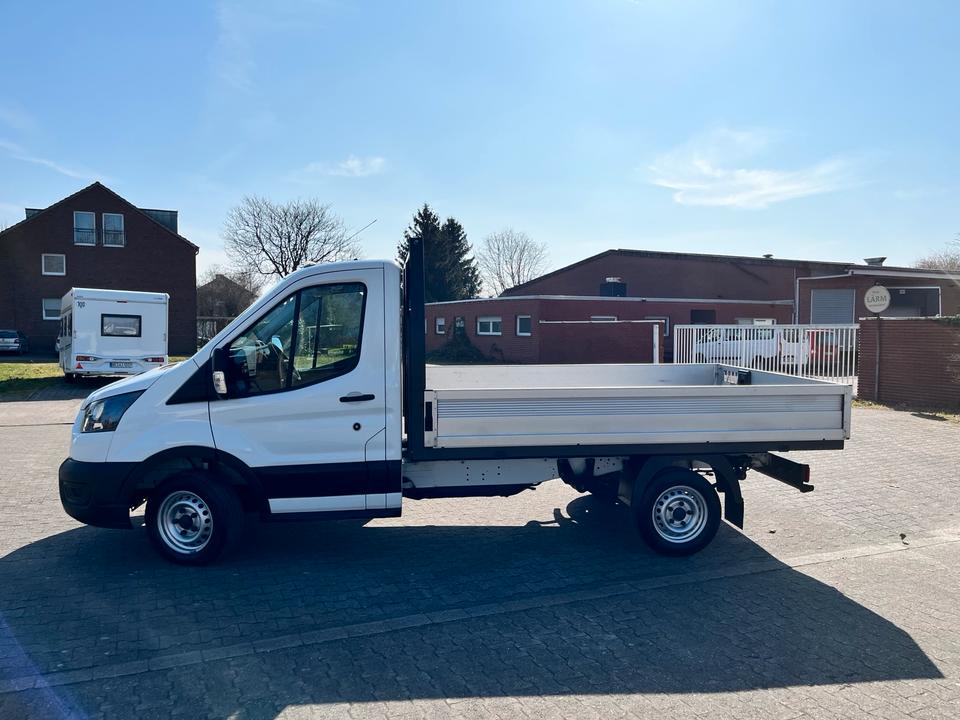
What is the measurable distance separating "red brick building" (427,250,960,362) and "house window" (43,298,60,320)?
21.3m

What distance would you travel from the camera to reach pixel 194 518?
5703 mm

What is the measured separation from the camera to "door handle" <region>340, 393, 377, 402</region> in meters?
5.62

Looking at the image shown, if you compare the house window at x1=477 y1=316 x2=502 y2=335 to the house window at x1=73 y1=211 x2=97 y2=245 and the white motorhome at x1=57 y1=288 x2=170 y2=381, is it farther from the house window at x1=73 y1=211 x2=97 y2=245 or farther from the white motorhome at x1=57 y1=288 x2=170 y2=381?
the house window at x1=73 y1=211 x2=97 y2=245

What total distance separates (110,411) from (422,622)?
291 centimetres

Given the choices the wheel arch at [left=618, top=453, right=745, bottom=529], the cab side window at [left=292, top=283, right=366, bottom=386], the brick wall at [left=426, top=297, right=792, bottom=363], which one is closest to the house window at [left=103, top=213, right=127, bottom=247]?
the brick wall at [left=426, top=297, right=792, bottom=363]

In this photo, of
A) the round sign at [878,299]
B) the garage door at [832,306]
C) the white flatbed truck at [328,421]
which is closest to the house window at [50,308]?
the garage door at [832,306]

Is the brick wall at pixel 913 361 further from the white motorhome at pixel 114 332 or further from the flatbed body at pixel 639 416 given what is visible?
the white motorhome at pixel 114 332

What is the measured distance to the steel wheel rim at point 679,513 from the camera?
6.03 m

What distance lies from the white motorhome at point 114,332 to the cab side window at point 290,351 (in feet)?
55.1

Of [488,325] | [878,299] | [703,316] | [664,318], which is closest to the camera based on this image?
[878,299]

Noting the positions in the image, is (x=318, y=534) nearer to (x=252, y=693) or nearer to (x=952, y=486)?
(x=252, y=693)

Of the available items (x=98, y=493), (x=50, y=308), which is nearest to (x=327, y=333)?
(x=98, y=493)

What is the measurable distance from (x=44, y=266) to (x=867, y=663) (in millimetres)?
46256

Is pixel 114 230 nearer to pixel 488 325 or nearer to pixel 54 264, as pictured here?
pixel 54 264
